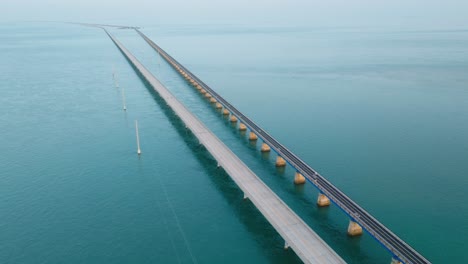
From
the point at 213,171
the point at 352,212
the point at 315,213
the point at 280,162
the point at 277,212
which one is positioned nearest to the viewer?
the point at 352,212

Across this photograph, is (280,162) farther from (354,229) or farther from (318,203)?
(354,229)

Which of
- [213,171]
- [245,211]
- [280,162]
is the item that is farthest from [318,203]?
[213,171]

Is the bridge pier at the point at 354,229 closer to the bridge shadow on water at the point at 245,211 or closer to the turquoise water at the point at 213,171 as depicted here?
the turquoise water at the point at 213,171

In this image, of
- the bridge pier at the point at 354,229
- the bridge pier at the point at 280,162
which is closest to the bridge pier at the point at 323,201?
the bridge pier at the point at 354,229

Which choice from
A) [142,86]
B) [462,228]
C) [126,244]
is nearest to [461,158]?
[462,228]

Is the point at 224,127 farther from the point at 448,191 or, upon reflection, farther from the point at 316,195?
the point at 448,191
